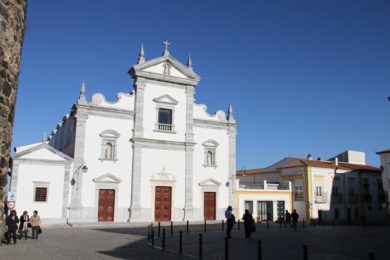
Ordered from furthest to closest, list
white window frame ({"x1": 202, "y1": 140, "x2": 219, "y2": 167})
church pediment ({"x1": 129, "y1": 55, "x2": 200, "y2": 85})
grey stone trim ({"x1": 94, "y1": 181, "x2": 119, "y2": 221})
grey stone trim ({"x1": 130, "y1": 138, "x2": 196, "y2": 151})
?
white window frame ({"x1": 202, "y1": 140, "x2": 219, "y2": 167}) → church pediment ({"x1": 129, "y1": 55, "x2": 200, "y2": 85}) → grey stone trim ({"x1": 130, "y1": 138, "x2": 196, "y2": 151}) → grey stone trim ({"x1": 94, "y1": 181, "x2": 119, "y2": 221})

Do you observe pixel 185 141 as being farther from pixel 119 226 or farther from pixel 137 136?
pixel 119 226

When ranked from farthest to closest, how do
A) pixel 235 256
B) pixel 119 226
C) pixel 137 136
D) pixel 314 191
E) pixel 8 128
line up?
pixel 314 191
pixel 137 136
pixel 119 226
pixel 235 256
pixel 8 128

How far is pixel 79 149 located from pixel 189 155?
9.11m

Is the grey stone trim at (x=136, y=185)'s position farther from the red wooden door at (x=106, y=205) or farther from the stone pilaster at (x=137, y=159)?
the red wooden door at (x=106, y=205)

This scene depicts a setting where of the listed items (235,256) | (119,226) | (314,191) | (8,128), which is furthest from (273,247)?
(314,191)

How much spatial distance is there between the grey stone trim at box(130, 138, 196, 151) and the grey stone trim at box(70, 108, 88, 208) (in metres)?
3.93

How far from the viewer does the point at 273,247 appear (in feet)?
52.3

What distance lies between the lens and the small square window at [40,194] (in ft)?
91.5

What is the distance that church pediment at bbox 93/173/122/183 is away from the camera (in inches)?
1189

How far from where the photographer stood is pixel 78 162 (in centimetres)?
2966

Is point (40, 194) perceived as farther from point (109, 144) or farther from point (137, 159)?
point (137, 159)

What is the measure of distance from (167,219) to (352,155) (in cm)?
3289

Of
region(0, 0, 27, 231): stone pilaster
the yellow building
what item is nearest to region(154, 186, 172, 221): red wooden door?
the yellow building

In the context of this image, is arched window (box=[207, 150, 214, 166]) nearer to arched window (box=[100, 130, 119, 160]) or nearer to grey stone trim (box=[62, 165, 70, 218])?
arched window (box=[100, 130, 119, 160])
